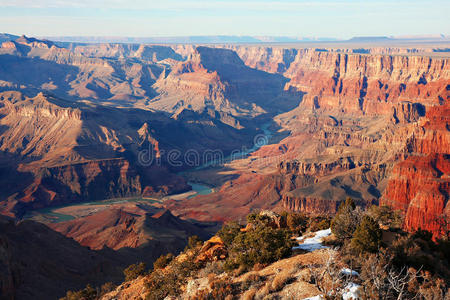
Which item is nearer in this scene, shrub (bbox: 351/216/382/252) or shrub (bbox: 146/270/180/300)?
shrub (bbox: 351/216/382/252)

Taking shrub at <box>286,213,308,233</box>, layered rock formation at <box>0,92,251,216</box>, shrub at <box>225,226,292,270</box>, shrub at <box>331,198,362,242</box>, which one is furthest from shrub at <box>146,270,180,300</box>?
layered rock formation at <box>0,92,251,216</box>

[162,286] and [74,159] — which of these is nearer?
[162,286]

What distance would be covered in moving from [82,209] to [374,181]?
86.6m

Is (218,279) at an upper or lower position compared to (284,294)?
lower

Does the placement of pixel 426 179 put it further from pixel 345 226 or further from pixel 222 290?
pixel 222 290

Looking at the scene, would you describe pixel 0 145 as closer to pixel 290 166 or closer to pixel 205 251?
pixel 290 166

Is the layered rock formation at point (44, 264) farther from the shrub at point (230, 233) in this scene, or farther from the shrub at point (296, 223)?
the shrub at point (296, 223)

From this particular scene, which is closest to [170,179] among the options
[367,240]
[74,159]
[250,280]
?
[74,159]

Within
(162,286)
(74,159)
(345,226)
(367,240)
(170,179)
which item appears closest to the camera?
(367,240)

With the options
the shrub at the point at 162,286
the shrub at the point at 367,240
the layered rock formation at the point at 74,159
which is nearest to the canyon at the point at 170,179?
the layered rock formation at the point at 74,159

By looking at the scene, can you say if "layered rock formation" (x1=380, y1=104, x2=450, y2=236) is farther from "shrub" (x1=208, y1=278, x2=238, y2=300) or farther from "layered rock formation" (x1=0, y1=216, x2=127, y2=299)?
"layered rock formation" (x1=0, y1=216, x2=127, y2=299)

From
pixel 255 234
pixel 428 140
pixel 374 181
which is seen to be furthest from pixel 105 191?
pixel 255 234

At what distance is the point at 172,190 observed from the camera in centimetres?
15300

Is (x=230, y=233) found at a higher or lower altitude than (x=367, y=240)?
lower
